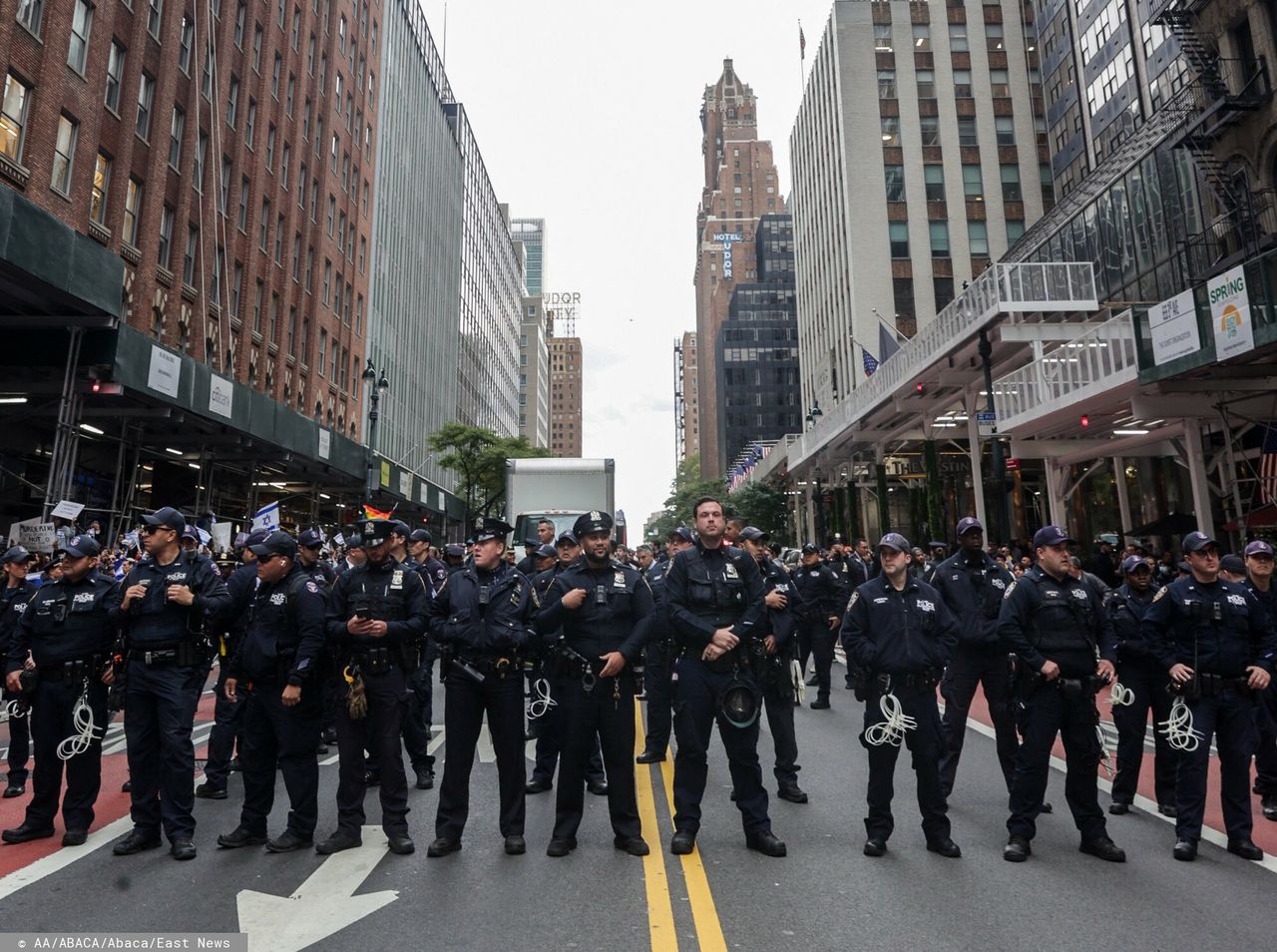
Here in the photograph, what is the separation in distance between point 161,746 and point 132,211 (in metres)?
22.3

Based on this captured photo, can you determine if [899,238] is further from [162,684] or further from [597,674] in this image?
[162,684]

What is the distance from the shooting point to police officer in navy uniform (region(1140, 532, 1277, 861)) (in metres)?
5.23

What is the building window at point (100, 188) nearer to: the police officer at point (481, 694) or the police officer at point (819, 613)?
the police officer at point (819, 613)

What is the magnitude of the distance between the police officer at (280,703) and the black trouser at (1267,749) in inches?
279

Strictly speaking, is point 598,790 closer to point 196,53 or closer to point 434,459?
point 196,53

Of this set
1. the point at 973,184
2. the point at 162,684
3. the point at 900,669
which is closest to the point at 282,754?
the point at 162,684

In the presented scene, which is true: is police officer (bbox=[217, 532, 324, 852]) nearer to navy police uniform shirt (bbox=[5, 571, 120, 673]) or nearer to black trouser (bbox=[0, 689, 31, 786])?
navy police uniform shirt (bbox=[5, 571, 120, 673])

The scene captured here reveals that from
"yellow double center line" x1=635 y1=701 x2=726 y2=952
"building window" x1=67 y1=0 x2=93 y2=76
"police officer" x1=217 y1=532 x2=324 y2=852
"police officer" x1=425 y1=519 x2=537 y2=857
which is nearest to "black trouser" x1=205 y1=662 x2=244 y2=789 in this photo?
"police officer" x1=217 y1=532 x2=324 y2=852

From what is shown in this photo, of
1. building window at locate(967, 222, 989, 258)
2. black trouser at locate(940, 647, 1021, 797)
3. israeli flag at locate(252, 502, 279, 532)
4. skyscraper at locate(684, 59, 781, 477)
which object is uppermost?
skyscraper at locate(684, 59, 781, 477)

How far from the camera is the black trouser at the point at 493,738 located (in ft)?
17.7

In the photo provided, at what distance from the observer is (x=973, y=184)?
170ft

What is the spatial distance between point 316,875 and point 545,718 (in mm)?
2549

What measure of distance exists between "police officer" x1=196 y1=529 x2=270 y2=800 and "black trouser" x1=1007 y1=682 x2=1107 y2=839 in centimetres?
568

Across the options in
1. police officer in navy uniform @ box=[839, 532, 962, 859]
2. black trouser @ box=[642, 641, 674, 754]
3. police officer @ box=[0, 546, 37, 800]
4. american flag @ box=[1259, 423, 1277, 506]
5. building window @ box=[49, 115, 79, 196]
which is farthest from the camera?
building window @ box=[49, 115, 79, 196]
